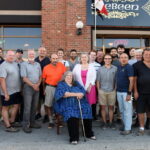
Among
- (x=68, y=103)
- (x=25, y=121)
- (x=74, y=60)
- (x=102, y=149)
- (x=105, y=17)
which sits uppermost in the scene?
(x=105, y=17)

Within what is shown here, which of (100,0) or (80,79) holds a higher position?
(100,0)

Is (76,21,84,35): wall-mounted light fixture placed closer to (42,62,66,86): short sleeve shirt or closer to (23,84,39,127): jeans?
(42,62,66,86): short sleeve shirt

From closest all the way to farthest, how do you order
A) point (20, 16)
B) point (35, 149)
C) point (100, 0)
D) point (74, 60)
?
point (35, 149) < point (74, 60) < point (100, 0) < point (20, 16)

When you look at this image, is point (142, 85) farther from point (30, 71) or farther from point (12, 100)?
point (12, 100)

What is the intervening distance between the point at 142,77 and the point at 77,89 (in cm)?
150

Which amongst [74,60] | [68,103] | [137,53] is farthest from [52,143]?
[137,53]

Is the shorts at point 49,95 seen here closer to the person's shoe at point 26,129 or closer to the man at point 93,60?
the person's shoe at point 26,129

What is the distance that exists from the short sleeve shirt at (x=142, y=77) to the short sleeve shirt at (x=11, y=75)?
9.11 feet

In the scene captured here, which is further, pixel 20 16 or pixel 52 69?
pixel 20 16

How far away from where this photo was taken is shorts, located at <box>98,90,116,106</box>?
20.8ft

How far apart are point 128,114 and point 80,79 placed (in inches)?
54.7

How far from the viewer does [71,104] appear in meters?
5.73

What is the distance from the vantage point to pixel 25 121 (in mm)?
6191

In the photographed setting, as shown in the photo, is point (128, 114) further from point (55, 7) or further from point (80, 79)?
point (55, 7)
